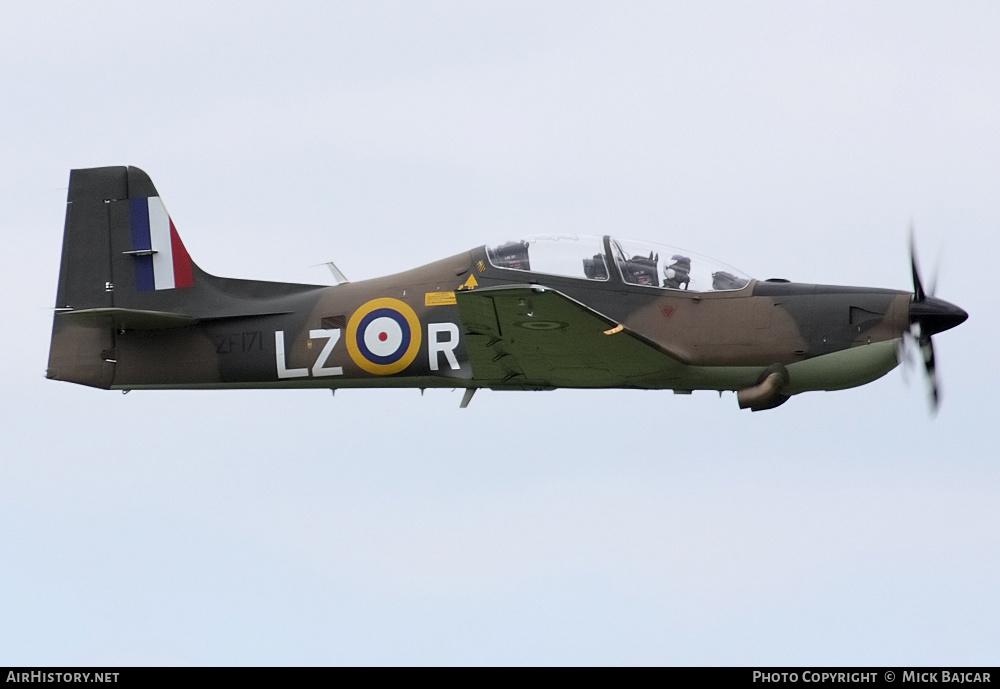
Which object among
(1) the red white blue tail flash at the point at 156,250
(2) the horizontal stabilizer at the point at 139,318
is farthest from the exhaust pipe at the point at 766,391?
(1) the red white blue tail flash at the point at 156,250

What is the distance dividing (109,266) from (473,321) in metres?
5.10

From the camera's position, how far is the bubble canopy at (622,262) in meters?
16.0

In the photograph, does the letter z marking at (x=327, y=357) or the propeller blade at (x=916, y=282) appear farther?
the letter z marking at (x=327, y=357)

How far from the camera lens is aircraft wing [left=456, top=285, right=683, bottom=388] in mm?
14617

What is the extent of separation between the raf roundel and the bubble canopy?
3.91ft

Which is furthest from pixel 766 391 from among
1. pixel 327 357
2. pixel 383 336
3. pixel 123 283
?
pixel 123 283

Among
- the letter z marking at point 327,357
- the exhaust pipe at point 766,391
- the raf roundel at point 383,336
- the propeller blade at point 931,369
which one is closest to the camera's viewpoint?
the exhaust pipe at point 766,391

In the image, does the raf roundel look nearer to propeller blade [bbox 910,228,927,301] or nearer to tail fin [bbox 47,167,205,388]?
tail fin [bbox 47,167,205,388]

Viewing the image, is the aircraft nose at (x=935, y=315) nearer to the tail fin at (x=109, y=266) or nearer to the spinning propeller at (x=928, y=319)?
the spinning propeller at (x=928, y=319)

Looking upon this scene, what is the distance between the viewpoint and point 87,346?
1731 centimetres

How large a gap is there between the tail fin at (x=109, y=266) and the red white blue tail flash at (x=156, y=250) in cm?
1

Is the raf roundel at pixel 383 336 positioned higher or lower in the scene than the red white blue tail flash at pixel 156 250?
lower

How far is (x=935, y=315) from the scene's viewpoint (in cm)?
1564
